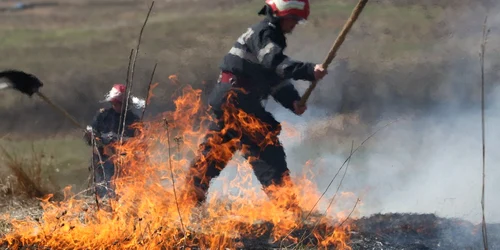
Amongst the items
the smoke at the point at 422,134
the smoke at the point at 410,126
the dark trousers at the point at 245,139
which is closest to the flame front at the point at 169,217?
the dark trousers at the point at 245,139

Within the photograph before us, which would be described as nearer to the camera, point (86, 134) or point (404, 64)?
point (86, 134)

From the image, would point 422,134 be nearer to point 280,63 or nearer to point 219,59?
point 280,63

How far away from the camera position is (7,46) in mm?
17594

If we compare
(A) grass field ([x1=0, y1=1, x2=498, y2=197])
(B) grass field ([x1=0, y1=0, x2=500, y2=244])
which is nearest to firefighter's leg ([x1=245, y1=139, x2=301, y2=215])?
(B) grass field ([x1=0, y1=0, x2=500, y2=244])

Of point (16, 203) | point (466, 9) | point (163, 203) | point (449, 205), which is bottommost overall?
point (466, 9)

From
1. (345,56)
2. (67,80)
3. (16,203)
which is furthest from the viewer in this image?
(67,80)

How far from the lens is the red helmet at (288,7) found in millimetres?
6062

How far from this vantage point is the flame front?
484 centimetres

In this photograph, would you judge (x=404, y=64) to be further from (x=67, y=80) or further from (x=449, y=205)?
(x=67, y=80)

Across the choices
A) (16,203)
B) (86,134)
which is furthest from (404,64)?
(16,203)

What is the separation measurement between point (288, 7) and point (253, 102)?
911mm

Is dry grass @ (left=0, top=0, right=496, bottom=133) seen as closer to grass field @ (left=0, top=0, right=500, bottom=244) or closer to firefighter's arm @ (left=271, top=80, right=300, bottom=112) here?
grass field @ (left=0, top=0, right=500, bottom=244)

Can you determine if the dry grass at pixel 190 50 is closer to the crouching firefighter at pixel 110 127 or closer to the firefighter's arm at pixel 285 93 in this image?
the crouching firefighter at pixel 110 127

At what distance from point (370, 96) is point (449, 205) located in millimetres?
5238
